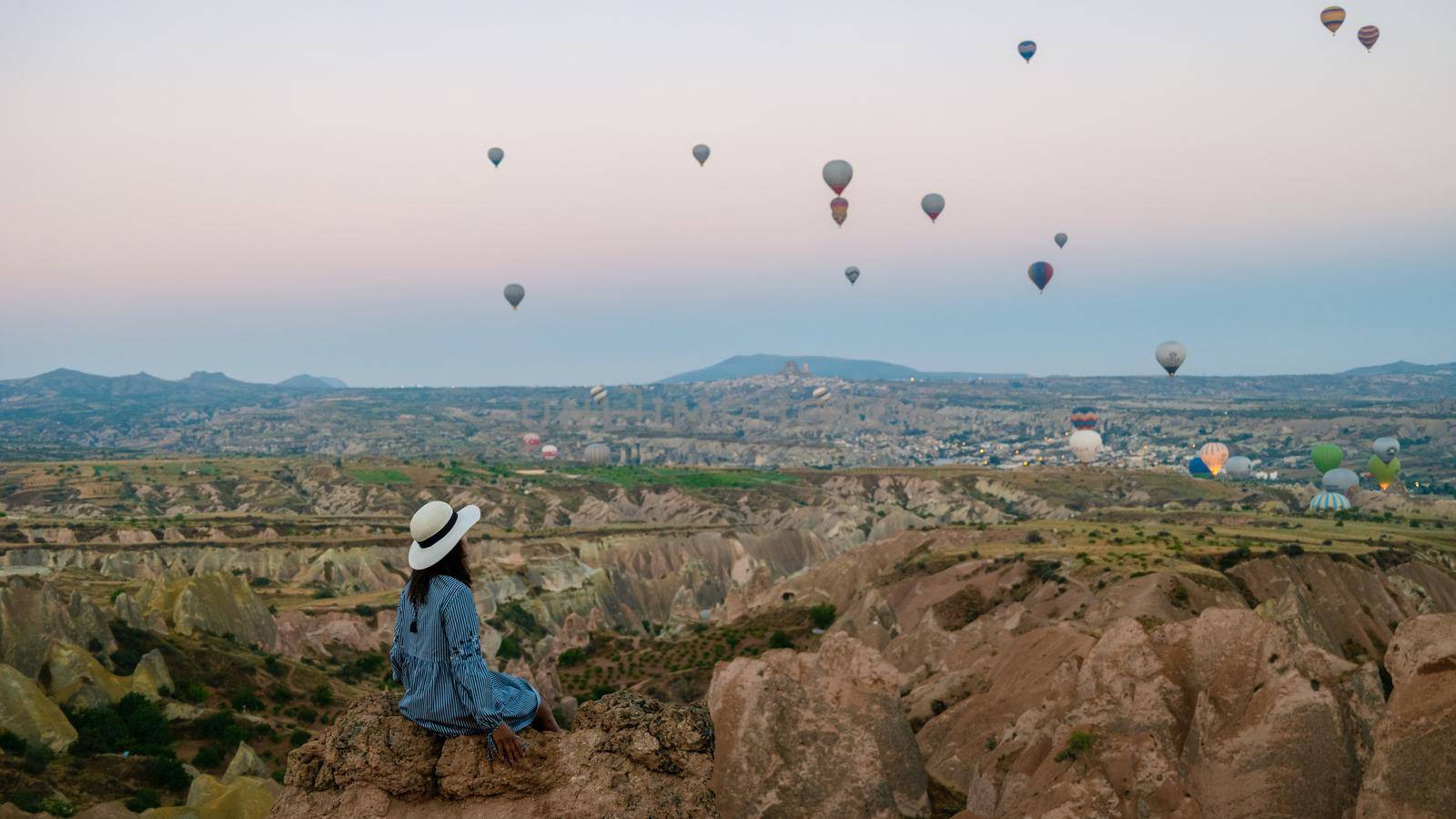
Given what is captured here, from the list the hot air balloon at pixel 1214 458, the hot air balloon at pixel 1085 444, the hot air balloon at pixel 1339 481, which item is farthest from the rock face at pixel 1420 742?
the hot air balloon at pixel 1214 458

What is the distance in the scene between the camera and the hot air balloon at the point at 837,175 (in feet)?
338

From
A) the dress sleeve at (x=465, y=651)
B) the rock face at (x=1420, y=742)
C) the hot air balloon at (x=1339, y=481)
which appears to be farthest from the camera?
the hot air balloon at (x=1339, y=481)

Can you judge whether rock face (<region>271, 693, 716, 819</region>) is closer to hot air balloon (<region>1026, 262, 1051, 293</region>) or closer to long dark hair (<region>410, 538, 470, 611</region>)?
long dark hair (<region>410, 538, 470, 611</region>)

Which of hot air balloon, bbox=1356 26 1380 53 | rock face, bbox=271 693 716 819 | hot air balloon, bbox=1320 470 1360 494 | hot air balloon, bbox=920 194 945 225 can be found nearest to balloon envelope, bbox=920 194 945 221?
hot air balloon, bbox=920 194 945 225

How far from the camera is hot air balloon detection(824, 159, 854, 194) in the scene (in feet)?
338

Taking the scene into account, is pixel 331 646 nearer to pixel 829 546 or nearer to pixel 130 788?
pixel 130 788

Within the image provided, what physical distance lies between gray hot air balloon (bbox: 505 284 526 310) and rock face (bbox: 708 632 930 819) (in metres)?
122

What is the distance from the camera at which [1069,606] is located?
52.0 m

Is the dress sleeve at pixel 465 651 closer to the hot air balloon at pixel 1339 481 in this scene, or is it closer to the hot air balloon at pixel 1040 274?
the hot air balloon at pixel 1040 274

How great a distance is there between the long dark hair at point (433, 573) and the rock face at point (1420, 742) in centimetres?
2043

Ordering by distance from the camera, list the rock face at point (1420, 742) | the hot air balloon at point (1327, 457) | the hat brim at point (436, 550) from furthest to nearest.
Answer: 1. the hot air balloon at point (1327, 457)
2. the rock face at point (1420, 742)
3. the hat brim at point (436, 550)

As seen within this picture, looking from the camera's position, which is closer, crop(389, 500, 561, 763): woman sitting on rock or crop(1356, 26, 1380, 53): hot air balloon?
crop(389, 500, 561, 763): woman sitting on rock

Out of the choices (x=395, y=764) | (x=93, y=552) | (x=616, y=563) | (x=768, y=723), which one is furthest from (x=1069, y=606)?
(x=93, y=552)

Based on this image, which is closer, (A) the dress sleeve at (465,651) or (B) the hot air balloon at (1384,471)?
(A) the dress sleeve at (465,651)
